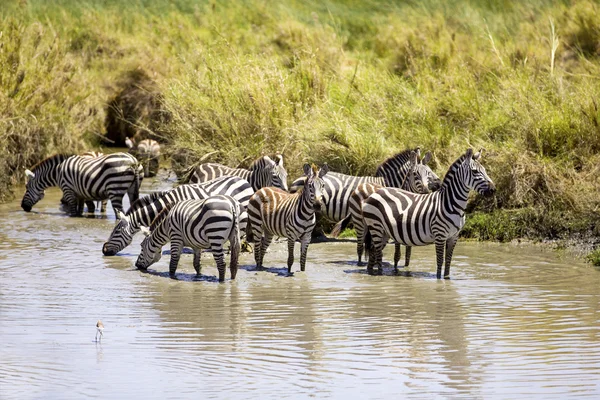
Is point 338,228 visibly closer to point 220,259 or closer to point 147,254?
point 147,254

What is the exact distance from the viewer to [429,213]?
42.8 ft

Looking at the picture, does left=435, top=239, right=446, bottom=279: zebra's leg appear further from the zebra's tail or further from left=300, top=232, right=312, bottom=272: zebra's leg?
the zebra's tail

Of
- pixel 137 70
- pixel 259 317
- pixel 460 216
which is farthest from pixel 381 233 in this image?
pixel 137 70

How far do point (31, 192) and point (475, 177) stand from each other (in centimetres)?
910

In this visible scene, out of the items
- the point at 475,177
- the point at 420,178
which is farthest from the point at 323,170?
the point at 420,178

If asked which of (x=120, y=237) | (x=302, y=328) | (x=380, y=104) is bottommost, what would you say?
(x=302, y=328)

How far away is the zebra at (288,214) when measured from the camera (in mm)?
12961

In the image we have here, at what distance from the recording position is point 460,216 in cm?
1298

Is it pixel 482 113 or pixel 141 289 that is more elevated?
pixel 482 113

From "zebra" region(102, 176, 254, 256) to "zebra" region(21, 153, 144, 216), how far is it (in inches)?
152

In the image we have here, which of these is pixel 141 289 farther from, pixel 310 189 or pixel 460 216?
pixel 460 216

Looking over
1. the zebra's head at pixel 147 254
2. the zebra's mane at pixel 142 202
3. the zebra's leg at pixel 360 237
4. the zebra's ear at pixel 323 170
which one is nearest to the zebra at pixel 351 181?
the zebra's leg at pixel 360 237

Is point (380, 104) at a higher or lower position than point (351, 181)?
higher

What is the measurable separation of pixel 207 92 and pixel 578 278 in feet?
29.5
